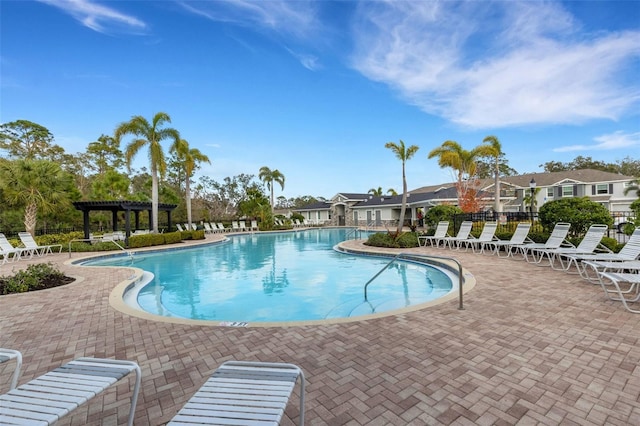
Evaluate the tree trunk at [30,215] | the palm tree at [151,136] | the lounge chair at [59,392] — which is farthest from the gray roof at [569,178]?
the tree trunk at [30,215]

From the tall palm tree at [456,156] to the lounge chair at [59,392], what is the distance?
65.9 feet

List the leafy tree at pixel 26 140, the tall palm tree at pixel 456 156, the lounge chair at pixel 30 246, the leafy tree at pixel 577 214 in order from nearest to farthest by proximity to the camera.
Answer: the leafy tree at pixel 577 214, the lounge chair at pixel 30 246, the tall palm tree at pixel 456 156, the leafy tree at pixel 26 140

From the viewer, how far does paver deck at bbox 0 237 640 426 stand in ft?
7.50

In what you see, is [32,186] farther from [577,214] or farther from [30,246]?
[577,214]

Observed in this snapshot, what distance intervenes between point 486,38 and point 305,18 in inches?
297

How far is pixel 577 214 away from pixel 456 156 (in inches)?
438

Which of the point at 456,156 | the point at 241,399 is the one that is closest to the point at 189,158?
the point at 456,156

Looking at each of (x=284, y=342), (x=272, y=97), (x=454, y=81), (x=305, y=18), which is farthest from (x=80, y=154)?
(x=284, y=342)

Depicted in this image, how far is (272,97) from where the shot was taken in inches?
739

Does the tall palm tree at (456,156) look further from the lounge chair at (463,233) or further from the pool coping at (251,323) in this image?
the pool coping at (251,323)

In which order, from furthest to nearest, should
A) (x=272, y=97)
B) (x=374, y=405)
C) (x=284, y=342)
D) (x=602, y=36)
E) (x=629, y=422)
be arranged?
(x=272, y=97) → (x=602, y=36) → (x=284, y=342) → (x=374, y=405) → (x=629, y=422)

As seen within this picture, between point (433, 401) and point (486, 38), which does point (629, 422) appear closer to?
point (433, 401)

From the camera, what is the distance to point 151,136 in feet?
55.6

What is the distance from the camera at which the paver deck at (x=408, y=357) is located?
2287mm
